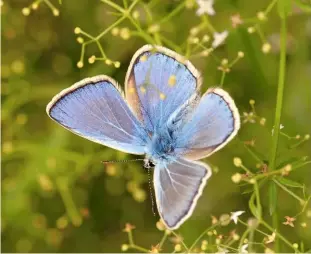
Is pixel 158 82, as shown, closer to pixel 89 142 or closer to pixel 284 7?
pixel 284 7

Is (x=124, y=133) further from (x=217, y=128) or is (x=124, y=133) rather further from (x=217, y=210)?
(x=217, y=210)

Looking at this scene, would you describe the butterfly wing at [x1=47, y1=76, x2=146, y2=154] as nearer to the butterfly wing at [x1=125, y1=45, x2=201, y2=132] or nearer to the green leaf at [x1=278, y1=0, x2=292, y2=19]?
the butterfly wing at [x1=125, y1=45, x2=201, y2=132]

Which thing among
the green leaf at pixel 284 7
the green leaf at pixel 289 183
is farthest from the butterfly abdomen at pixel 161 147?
the green leaf at pixel 284 7

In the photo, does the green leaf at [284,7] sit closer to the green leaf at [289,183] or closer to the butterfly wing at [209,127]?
the butterfly wing at [209,127]

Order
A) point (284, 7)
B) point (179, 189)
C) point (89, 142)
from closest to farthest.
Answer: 1. point (179, 189)
2. point (284, 7)
3. point (89, 142)

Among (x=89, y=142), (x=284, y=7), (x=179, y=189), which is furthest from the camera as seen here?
(x=89, y=142)

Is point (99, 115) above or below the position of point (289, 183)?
above

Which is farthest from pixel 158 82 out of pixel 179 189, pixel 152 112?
pixel 179 189
